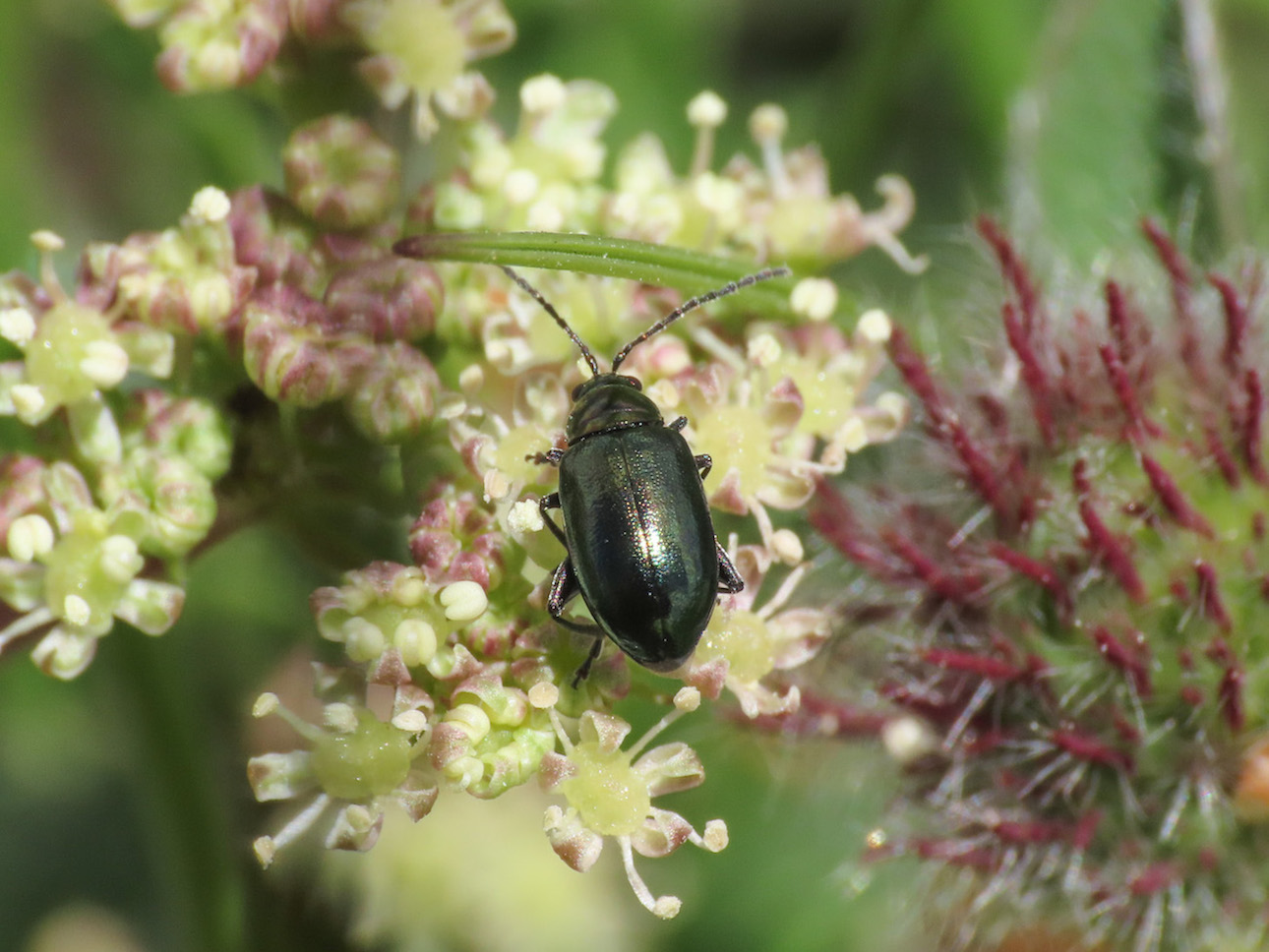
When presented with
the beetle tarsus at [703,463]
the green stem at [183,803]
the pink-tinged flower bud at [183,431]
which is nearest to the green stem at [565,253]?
the beetle tarsus at [703,463]

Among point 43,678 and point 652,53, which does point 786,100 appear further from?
point 43,678

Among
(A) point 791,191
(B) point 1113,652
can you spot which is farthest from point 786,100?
(B) point 1113,652

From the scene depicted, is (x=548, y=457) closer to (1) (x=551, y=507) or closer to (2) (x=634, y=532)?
(1) (x=551, y=507)

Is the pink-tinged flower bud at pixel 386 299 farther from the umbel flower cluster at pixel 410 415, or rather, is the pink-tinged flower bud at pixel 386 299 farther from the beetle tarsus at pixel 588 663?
the beetle tarsus at pixel 588 663

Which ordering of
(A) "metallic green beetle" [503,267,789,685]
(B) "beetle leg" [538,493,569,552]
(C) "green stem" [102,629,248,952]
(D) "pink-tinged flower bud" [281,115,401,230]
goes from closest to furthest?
(A) "metallic green beetle" [503,267,789,685], (B) "beetle leg" [538,493,569,552], (D) "pink-tinged flower bud" [281,115,401,230], (C) "green stem" [102,629,248,952]

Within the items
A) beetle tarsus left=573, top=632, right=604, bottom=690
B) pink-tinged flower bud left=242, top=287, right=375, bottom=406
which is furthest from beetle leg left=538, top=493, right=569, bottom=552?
pink-tinged flower bud left=242, top=287, right=375, bottom=406

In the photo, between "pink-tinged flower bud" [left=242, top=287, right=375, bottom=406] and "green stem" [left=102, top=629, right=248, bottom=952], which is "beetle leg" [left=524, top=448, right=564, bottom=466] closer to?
"pink-tinged flower bud" [left=242, top=287, right=375, bottom=406]

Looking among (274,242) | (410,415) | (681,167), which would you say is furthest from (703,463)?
(681,167)
